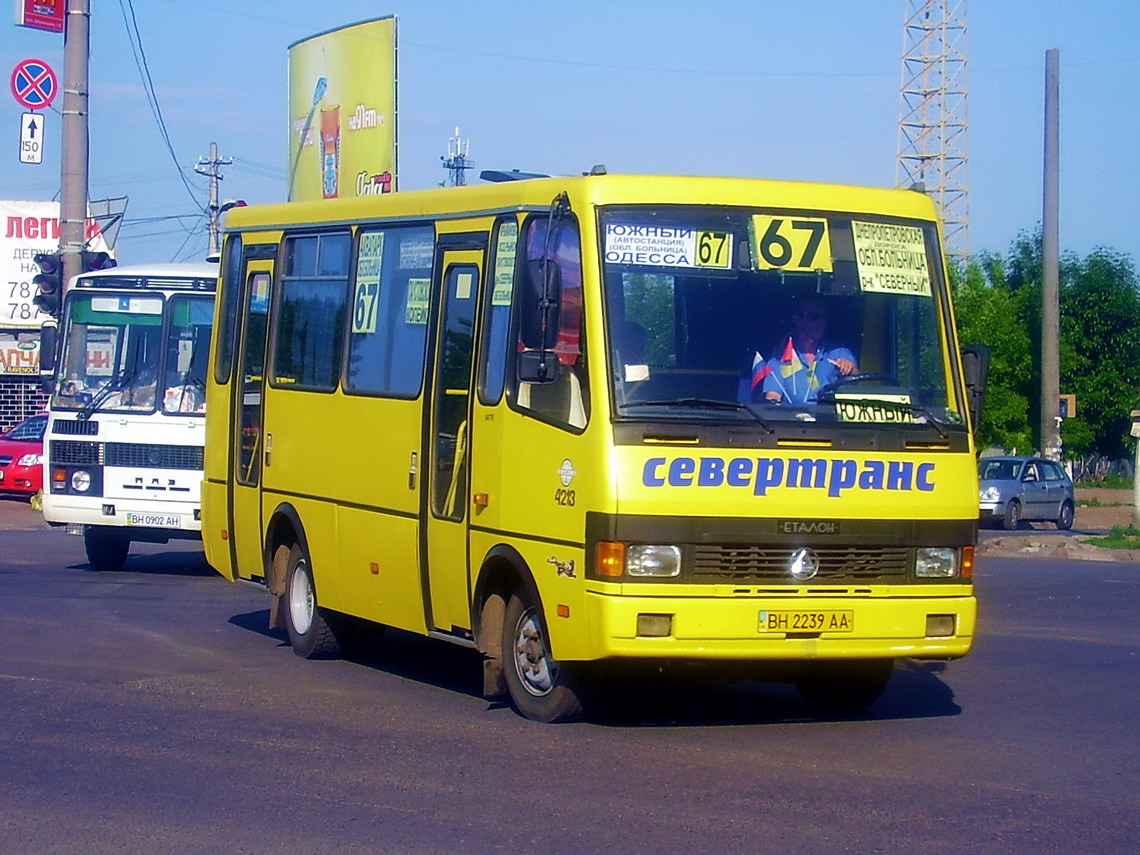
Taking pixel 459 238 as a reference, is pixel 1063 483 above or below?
below

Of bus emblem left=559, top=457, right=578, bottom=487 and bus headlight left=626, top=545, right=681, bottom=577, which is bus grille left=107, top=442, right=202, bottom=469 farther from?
bus headlight left=626, top=545, right=681, bottom=577

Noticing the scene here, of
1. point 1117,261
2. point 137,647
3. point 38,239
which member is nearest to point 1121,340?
point 1117,261

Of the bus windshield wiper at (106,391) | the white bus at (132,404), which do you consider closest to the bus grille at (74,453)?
the white bus at (132,404)

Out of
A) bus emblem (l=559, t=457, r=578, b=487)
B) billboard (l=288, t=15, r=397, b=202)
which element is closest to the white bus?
bus emblem (l=559, t=457, r=578, b=487)

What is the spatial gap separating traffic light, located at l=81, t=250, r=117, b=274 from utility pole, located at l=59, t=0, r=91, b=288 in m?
0.86

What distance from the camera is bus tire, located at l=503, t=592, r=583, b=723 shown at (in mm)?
8930

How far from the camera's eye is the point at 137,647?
1202 cm

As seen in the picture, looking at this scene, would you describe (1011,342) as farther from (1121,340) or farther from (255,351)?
(255,351)

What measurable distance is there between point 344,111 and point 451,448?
913 inches

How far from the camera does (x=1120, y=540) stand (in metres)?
24.1

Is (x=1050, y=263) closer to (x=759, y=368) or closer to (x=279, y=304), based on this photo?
(x=279, y=304)

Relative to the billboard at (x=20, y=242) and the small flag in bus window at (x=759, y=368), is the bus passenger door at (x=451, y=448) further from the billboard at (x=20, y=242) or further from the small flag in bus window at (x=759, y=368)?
the billboard at (x=20, y=242)

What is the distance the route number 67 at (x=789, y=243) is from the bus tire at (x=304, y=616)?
423 centimetres

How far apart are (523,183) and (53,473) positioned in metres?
9.69
